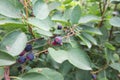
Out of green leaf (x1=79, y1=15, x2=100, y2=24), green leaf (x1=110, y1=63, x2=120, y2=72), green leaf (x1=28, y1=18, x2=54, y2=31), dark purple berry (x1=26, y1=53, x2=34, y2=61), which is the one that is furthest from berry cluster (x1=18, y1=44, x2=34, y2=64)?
green leaf (x1=110, y1=63, x2=120, y2=72)

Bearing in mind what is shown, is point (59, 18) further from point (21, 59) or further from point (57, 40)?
point (21, 59)

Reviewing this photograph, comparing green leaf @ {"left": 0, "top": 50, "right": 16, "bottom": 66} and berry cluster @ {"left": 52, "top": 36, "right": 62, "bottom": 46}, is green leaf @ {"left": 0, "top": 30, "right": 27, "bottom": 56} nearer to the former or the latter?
green leaf @ {"left": 0, "top": 50, "right": 16, "bottom": 66}

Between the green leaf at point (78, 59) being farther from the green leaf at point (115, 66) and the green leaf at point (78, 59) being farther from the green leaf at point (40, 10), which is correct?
the green leaf at point (115, 66)

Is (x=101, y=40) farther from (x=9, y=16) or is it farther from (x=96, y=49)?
(x=9, y=16)

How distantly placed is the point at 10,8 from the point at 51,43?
0.21m

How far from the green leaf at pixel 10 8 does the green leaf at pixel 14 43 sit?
0.05 meters

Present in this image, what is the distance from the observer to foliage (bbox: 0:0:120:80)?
2.93ft

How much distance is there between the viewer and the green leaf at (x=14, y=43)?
34.4 inches

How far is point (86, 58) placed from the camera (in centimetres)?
100

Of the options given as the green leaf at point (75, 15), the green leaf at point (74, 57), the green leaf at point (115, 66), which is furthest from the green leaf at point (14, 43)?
the green leaf at point (115, 66)

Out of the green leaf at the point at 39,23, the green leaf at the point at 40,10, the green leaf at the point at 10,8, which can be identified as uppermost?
the green leaf at the point at 10,8

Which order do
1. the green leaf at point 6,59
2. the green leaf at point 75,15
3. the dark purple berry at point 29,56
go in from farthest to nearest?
the green leaf at point 75,15 → the dark purple berry at point 29,56 → the green leaf at point 6,59

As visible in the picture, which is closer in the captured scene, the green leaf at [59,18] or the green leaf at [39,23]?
the green leaf at [39,23]

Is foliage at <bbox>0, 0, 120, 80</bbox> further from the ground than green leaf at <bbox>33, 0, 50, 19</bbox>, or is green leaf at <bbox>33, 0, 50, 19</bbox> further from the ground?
green leaf at <bbox>33, 0, 50, 19</bbox>
